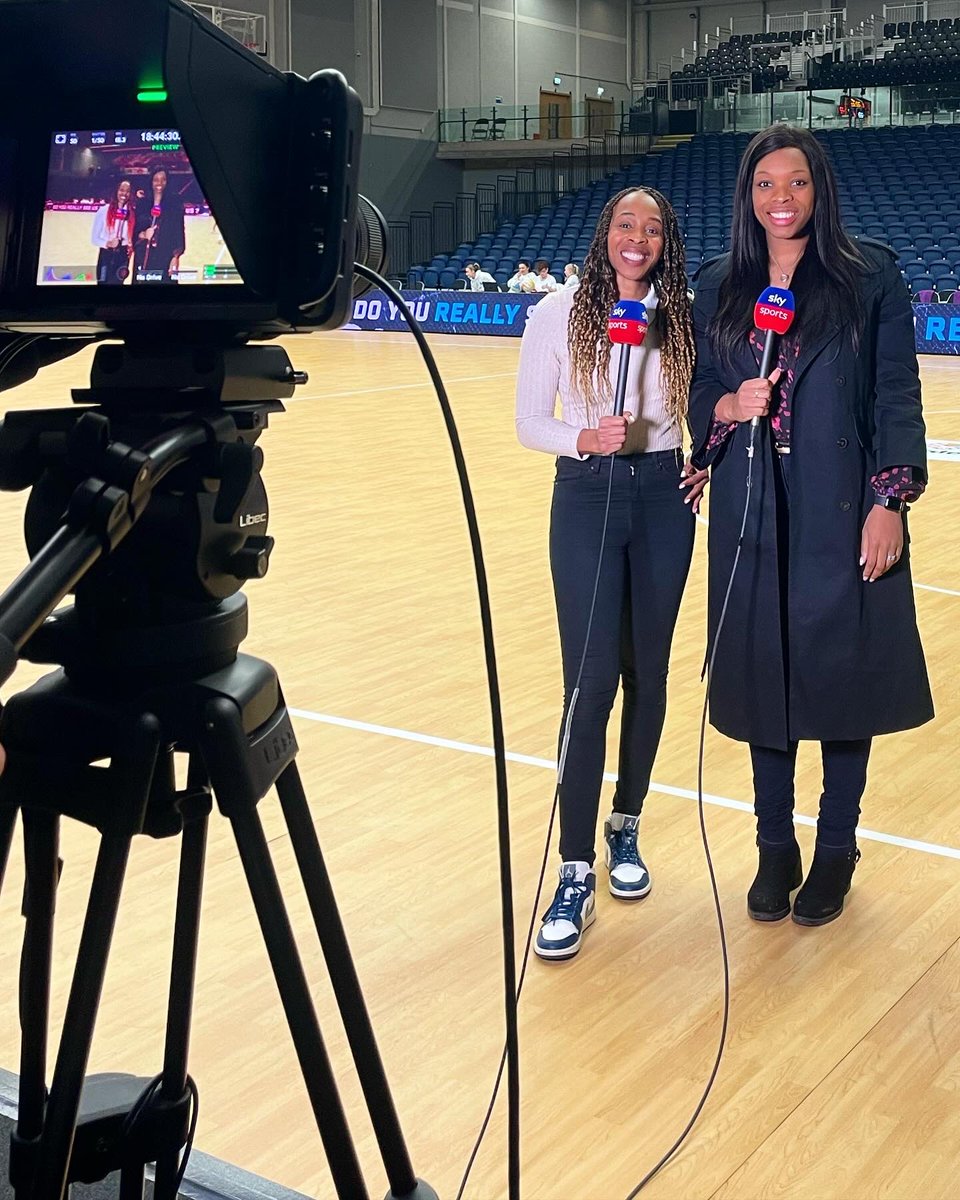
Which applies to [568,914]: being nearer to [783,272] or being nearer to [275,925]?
[783,272]

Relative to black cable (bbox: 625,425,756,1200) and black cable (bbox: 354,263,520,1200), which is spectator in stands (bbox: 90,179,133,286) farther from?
black cable (bbox: 625,425,756,1200)

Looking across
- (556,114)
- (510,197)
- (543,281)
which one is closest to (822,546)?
(543,281)

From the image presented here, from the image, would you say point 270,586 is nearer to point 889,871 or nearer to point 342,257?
point 889,871

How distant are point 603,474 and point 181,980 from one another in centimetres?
162

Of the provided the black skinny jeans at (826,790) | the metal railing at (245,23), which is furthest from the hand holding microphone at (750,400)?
the metal railing at (245,23)

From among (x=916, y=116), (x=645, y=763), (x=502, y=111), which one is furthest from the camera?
(x=502, y=111)

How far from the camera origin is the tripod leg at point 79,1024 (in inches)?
46.8

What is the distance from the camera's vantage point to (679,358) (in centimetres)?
284

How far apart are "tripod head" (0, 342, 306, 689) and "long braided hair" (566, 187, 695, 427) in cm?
164

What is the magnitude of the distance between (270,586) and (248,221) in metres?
4.80

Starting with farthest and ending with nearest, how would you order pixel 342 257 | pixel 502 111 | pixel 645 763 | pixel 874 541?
pixel 502 111 → pixel 645 763 → pixel 874 541 → pixel 342 257

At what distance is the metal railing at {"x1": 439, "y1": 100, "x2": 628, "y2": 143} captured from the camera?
25.2 metres

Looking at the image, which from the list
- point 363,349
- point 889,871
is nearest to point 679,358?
point 889,871

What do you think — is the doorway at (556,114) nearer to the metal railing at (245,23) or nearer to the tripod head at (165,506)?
the metal railing at (245,23)
